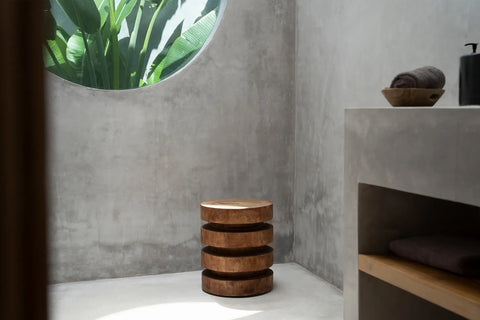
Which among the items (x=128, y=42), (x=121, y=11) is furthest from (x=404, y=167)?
(x=128, y=42)

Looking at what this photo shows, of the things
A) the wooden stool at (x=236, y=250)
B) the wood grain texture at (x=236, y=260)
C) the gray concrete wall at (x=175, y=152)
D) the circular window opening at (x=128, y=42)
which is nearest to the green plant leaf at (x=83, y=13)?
the gray concrete wall at (x=175, y=152)

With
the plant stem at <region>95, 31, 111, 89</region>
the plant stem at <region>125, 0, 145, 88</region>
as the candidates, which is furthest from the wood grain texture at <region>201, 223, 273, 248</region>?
the plant stem at <region>125, 0, 145, 88</region>

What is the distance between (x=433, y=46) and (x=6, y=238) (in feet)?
6.29

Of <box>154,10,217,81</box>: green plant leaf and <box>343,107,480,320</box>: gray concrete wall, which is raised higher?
<box>154,10,217,81</box>: green plant leaf

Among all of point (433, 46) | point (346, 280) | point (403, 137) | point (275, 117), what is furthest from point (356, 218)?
point (275, 117)

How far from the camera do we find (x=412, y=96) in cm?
140

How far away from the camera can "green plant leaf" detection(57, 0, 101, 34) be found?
3.29 m

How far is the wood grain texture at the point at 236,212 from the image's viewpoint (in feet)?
7.97

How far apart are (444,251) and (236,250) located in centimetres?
128

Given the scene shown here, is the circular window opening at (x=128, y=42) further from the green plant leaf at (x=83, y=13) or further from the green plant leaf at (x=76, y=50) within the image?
the green plant leaf at (x=83, y=13)

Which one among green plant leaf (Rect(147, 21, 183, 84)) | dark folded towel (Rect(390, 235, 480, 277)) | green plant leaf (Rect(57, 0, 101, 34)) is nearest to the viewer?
dark folded towel (Rect(390, 235, 480, 277))

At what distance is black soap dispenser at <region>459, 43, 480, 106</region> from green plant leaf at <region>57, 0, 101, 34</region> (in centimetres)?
252

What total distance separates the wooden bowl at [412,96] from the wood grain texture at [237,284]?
1.30m

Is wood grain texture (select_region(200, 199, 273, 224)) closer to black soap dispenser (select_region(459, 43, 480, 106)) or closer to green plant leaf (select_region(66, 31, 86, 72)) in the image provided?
black soap dispenser (select_region(459, 43, 480, 106))
